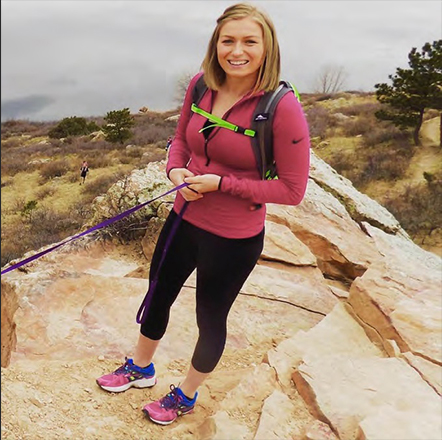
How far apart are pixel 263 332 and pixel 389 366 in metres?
0.99

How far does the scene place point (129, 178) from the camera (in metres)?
4.71

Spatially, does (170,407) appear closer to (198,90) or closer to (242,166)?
(242,166)

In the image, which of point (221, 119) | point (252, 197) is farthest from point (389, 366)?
point (221, 119)

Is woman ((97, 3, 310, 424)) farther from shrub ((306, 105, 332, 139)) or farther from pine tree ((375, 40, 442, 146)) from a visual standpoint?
shrub ((306, 105, 332, 139))

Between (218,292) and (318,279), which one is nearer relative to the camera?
(218,292)

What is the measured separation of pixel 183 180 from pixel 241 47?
55 centimetres

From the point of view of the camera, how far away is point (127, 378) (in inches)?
96.6

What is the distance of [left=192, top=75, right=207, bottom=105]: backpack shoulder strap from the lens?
1833 millimetres

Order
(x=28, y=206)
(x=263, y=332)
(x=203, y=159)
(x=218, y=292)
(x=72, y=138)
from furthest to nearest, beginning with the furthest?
(x=72, y=138), (x=28, y=206), (x=263, y=332), (x=218, y=292), (x=203, y=159)

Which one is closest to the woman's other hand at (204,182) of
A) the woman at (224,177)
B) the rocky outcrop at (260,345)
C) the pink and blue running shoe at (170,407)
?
the woman at (224,177)

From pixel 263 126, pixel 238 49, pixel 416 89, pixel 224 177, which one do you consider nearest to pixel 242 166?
pixel 224 177

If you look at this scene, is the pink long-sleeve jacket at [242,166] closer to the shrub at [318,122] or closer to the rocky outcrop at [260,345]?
the rocky outcrop at [260,345]

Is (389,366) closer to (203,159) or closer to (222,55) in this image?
(203,159)

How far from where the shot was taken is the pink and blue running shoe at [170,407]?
224 centimetres
